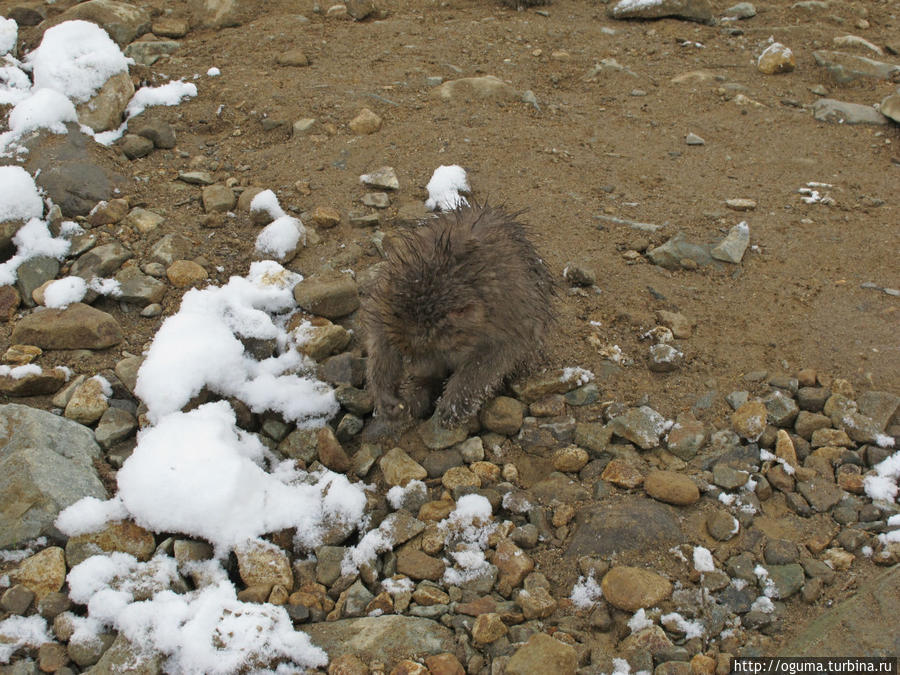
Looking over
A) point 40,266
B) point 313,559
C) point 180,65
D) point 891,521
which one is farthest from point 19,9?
point 891,521

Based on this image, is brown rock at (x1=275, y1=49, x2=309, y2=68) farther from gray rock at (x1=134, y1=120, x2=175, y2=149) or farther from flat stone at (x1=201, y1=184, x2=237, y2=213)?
flat stone at (x1=201, y1=184, x2=237, y2=213)

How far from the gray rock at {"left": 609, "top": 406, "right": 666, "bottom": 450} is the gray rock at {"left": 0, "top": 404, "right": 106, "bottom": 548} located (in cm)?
280

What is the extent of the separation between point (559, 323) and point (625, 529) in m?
1.73

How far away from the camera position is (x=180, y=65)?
7.18m

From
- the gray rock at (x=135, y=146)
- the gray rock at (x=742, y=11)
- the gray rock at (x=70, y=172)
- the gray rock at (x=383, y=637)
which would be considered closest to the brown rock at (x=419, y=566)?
the gray rock at (x=383, y=637)

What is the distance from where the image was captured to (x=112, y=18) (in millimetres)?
7469

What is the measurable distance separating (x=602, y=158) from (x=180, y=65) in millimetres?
4407

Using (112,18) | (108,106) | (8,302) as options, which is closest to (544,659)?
(8,302)

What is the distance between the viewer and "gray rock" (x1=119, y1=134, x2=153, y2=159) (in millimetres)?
5902

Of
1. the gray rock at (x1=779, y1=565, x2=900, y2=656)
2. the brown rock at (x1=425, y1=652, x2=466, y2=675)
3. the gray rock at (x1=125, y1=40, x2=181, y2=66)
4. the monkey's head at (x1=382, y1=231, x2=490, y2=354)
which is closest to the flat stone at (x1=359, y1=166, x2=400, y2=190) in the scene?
the monkey's head at (x1=382, y1=231, x2=490, y2=354)

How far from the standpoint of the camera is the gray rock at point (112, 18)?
7316mm

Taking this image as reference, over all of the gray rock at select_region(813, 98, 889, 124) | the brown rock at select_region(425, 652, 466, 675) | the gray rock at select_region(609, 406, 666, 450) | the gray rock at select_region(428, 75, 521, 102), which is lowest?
the gray rock at select_region(609, 406, 666, 450)

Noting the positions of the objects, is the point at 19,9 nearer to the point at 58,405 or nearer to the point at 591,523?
the point at 58,405

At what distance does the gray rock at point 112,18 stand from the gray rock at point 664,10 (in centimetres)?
578
